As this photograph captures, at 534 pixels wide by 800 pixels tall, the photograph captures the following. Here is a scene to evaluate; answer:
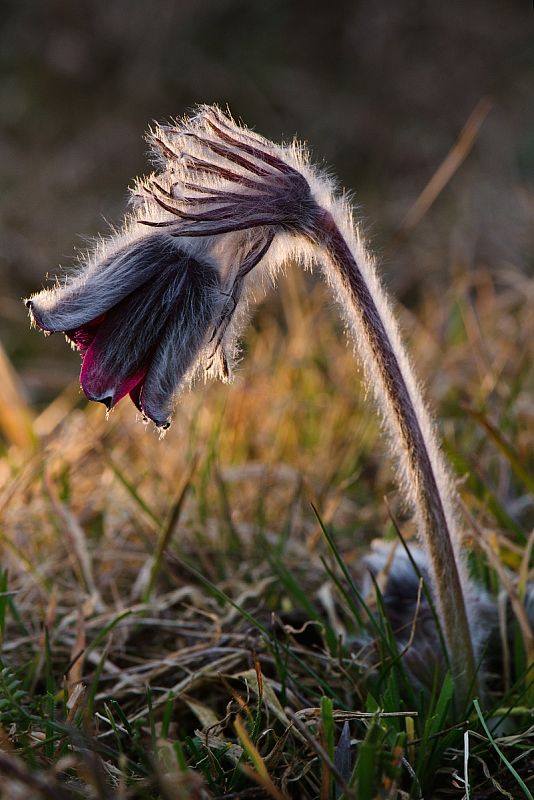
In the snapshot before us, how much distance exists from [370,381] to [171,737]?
2.36 ft

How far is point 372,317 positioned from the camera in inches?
58.0

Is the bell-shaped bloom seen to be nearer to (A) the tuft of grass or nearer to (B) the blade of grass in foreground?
(A) the tuft of grass

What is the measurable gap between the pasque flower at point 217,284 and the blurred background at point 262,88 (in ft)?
15.3

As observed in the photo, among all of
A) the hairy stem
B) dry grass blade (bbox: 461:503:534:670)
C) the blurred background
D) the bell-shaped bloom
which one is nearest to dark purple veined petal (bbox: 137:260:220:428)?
the bell-shaped bloom

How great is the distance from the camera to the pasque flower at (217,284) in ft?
4.55

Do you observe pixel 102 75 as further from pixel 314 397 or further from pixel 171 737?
pixel 171 737

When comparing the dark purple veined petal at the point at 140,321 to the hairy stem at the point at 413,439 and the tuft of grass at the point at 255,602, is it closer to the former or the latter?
the hairy stem at the point at 413,439

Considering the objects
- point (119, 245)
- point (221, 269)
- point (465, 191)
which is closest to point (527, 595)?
point (221, 269)

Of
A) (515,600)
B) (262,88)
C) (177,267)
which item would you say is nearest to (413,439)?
(515,600)

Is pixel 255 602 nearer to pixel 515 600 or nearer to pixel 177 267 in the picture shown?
pixel 515 600

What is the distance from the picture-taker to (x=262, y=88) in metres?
6.93

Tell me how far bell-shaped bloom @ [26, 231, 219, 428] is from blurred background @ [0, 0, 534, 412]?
15.7 ft

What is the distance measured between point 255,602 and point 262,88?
18.8ft

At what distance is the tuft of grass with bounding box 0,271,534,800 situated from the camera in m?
1.32
